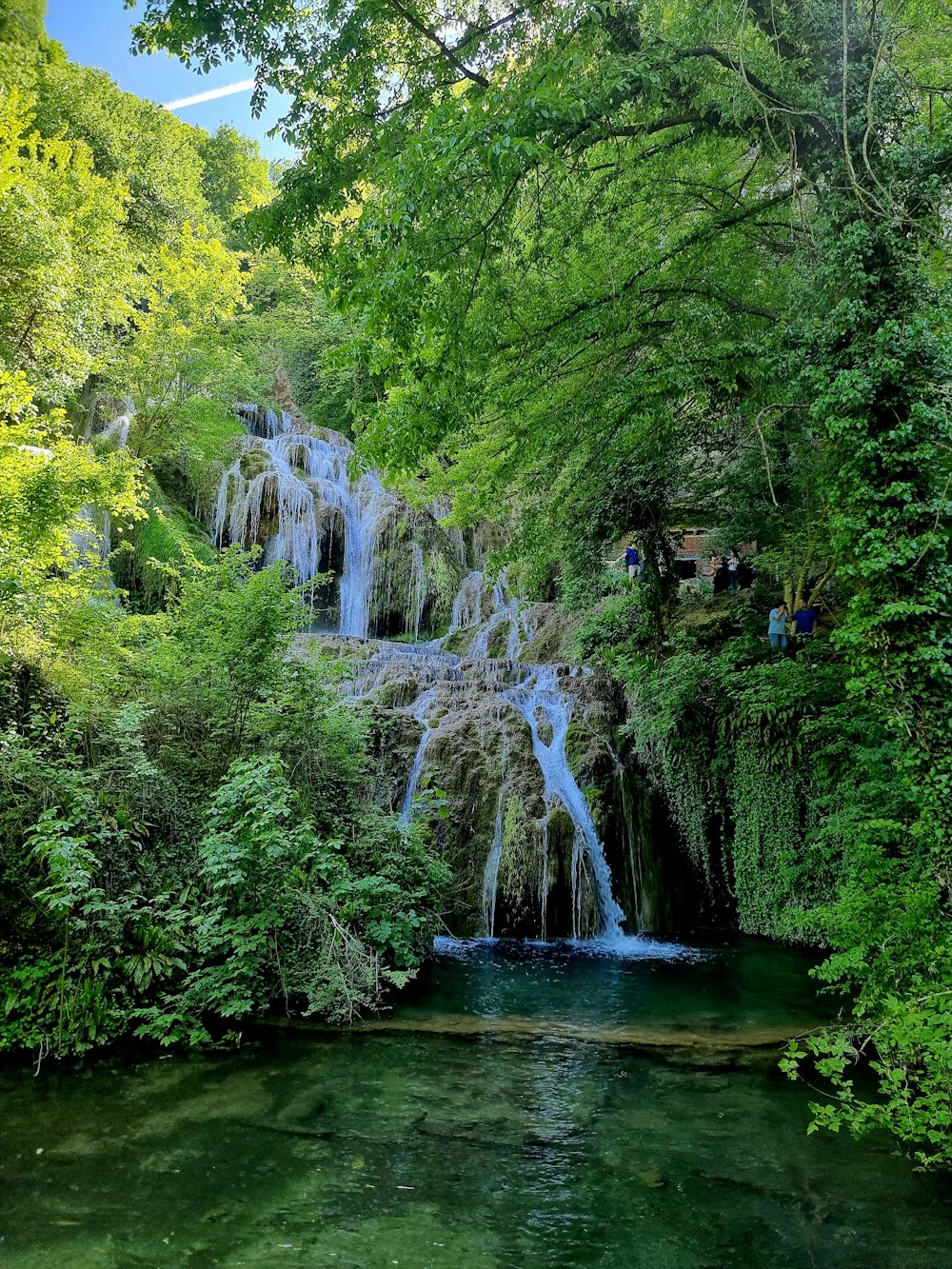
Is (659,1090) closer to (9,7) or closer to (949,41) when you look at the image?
(949,41)

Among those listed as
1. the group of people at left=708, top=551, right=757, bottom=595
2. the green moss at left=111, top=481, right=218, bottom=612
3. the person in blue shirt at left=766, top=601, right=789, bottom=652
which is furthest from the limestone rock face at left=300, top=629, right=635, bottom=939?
the group of people at left=708, top=551, right=757, bottom=595

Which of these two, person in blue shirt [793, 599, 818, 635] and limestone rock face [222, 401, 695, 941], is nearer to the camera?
limestone rock face [222, 401, 695, 941]

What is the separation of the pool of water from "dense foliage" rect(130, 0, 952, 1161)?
611 mm

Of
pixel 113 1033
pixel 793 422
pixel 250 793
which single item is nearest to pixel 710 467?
pixel 793 422

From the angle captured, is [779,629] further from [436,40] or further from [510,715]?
[436,40]

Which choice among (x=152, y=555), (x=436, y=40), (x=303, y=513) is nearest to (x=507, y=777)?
(x=436, y=40)

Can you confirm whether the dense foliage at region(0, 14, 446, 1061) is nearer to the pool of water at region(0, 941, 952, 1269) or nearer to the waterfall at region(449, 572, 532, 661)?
the pool of water at region(0, 941, 952, 1269)

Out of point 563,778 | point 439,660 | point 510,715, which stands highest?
point 439,660

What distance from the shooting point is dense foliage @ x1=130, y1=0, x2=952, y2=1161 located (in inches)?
187

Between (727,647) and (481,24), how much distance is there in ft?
27.9

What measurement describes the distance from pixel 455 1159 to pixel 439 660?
10.4 metres

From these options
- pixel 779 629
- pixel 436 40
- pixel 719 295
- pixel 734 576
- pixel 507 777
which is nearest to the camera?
pixel 436 40

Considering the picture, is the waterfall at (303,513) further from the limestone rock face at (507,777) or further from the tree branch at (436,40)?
the tree branch at (436,40)

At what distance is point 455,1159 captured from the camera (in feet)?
14.5
